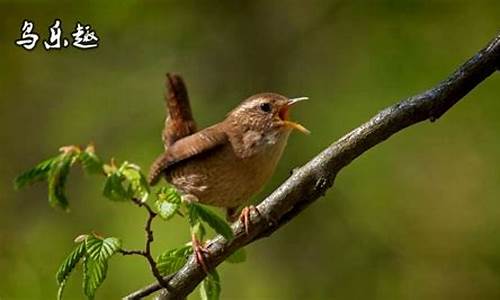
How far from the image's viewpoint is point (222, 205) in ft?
8.97

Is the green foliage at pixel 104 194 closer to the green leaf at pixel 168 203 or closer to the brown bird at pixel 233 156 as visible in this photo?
the green leaf at pixel 168 203

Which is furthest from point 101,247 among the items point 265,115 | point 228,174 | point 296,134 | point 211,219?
point 296,134

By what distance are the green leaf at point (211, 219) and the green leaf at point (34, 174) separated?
0.29 m

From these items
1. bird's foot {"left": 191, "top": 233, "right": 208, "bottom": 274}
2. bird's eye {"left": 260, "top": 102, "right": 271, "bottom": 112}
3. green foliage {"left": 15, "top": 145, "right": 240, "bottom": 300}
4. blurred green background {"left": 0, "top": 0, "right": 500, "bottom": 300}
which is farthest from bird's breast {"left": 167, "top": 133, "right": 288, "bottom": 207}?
blurred green background {"left": 0, "top": 0, "right": 500, "bottom": 300}

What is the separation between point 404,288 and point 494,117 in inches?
39.6

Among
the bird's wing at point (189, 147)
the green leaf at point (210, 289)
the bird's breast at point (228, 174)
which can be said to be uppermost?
the bird's wing at point (189, 147)

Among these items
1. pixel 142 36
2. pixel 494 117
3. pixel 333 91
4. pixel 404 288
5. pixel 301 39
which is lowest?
pixel 404 288

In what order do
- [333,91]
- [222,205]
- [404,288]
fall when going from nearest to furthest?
[222,205] → [404,288] → [333,91]

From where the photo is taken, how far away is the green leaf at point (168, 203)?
5.65 feet

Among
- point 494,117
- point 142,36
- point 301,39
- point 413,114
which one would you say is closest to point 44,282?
point 142,36

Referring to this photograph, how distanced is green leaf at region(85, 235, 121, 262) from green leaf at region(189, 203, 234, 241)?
0.17 meters

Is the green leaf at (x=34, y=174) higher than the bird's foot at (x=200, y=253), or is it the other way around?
the green leaf at (x=34, y=174)

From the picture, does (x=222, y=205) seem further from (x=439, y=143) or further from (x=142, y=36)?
(x=142, y=36)

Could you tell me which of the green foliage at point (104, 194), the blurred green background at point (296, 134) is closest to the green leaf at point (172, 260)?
the green foliage at point (104, 194)
